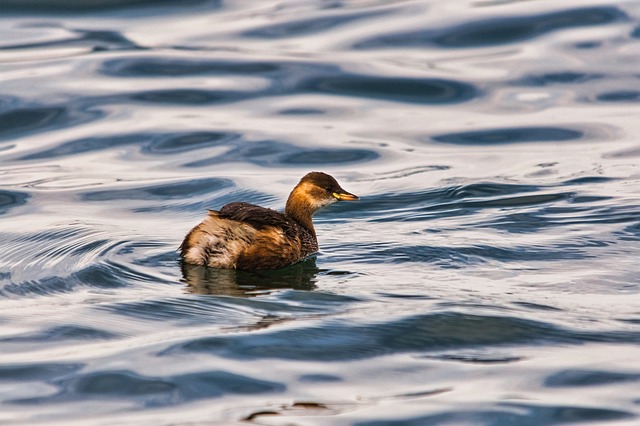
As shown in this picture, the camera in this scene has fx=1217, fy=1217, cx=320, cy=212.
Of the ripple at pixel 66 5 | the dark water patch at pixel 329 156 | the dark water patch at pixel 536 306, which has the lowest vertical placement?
the dark water patch at pixel 536 306

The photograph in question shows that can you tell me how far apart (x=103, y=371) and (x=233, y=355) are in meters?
0.67

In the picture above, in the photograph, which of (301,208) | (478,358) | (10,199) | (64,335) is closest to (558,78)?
(301,208)

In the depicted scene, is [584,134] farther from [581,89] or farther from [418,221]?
[418,221]

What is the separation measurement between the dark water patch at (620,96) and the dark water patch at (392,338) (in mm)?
7254

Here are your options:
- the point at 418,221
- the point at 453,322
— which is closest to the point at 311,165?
the point at 418,221

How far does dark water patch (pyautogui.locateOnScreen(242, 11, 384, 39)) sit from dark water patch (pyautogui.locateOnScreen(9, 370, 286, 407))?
1023 cm

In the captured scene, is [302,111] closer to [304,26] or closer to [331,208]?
[304,26]

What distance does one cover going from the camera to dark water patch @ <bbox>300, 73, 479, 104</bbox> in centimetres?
1399

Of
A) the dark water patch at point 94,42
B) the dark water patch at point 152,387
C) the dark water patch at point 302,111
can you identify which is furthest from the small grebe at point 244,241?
the dark water patch at point 94,42

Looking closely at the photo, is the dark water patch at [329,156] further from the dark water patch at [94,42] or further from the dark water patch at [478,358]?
the dark water patch at [478,358]

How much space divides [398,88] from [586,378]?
8398 millimetres

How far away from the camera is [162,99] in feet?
45.7

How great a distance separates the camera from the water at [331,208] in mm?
6051

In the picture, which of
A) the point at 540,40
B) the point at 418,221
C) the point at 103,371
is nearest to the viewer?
the point at 103,371
